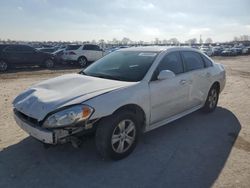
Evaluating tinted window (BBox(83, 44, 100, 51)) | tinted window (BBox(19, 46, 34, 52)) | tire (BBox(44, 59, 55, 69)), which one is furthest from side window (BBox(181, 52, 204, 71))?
tinted window (BBox(83, 44, 100, 51))

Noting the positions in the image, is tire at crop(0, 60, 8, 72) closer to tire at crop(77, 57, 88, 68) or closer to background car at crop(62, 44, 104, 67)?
background car at crop(62, 44, 104, 67)

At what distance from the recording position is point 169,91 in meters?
4.55

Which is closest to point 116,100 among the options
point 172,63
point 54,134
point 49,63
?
point 54,134

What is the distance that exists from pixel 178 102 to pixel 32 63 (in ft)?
46.9

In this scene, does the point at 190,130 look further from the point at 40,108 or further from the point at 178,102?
the point at 40,108

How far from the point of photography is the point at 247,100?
305 inches

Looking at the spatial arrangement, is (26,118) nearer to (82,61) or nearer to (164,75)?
(164,75)

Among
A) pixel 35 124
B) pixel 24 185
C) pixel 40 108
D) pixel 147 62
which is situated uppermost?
pixel 147 62

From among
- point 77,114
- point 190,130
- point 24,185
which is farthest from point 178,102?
point 24,185

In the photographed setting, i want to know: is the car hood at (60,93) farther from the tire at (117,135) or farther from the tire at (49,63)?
the tire at (49,63)

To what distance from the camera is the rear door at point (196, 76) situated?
5281mm

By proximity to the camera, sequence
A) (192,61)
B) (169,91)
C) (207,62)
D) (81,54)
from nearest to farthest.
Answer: (169,91)
(192,61)
(207,62)
(81,54)

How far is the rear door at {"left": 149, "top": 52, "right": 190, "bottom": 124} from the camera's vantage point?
4273 mm

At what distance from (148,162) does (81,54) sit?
16.6 m
